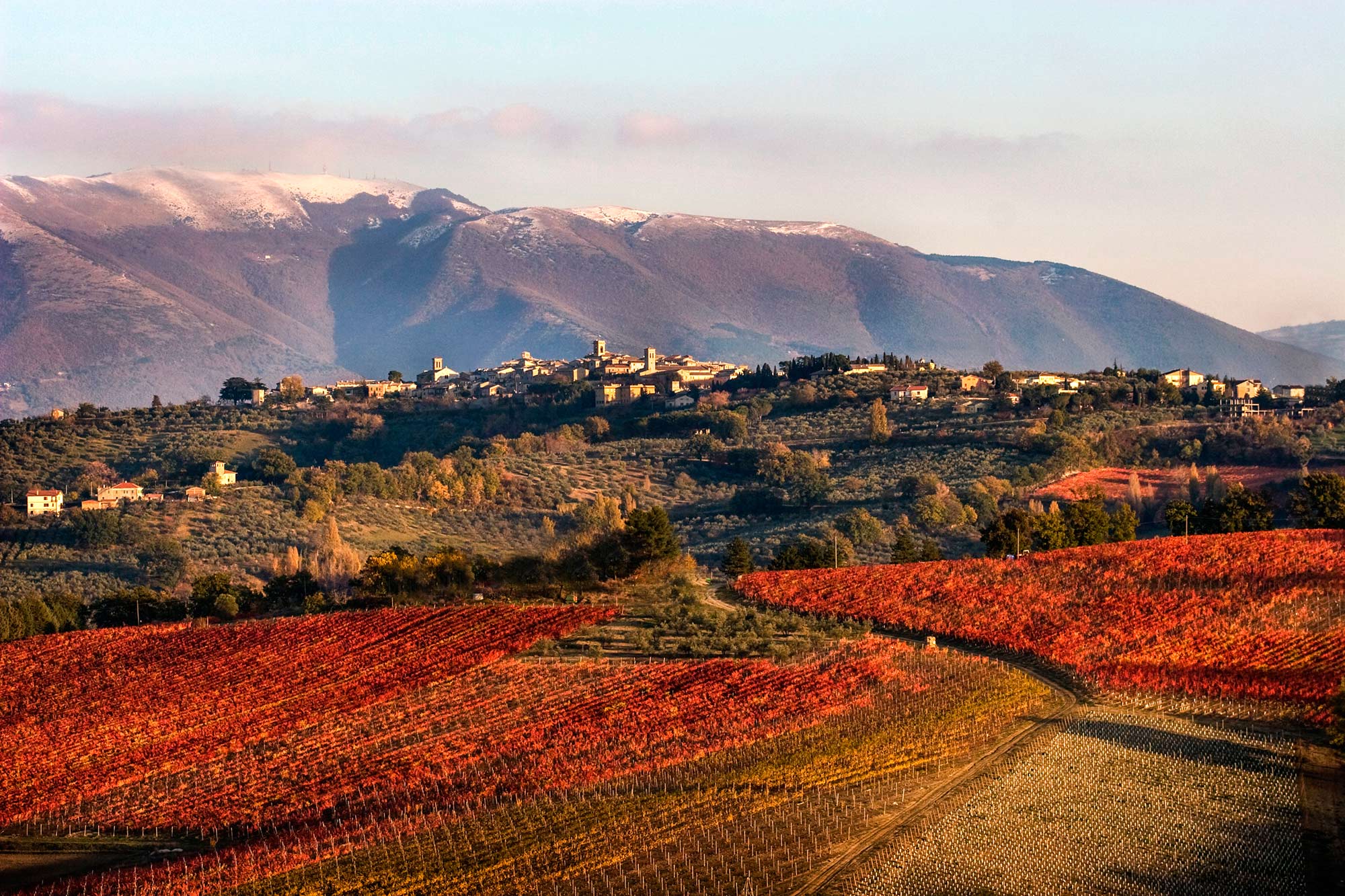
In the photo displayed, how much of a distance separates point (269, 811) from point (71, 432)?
91492mm

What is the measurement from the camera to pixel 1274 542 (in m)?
53.6

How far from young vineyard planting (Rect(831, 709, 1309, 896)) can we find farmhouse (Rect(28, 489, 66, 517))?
6862 centimetres

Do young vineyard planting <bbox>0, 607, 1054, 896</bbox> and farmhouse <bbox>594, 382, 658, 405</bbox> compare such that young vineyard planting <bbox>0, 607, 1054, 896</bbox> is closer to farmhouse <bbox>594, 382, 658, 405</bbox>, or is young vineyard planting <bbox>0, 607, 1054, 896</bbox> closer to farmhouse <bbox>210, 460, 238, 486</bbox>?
farmhouse <bbox>210, 460, 238, 486</bbox>

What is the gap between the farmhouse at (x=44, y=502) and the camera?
8594 centimetres

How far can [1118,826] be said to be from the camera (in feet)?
84.4

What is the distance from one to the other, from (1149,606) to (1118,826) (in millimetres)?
18962

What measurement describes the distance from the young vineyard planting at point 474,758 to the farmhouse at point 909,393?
69.5m

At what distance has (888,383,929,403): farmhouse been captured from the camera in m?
112

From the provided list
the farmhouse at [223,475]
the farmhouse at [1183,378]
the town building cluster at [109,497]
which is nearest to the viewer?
the town building cluster at [109,497]

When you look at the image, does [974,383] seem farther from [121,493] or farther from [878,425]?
[121,493]

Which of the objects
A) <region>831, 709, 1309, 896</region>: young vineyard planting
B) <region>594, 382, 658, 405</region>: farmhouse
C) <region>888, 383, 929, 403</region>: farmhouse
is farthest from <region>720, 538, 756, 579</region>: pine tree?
<region>594, 382, 658, 405</region>: farmhouse

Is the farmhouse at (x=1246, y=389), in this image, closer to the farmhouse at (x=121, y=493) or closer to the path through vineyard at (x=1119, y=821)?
the farmhouse at (x=121, y=493)

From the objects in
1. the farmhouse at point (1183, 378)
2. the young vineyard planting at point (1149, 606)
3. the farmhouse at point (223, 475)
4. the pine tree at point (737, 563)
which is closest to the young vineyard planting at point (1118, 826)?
the young vineyard planting at point (1149, 606)

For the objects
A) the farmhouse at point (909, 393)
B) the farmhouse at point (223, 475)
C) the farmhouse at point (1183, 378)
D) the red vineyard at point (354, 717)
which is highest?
the farmhouse at point (1183, 378)
